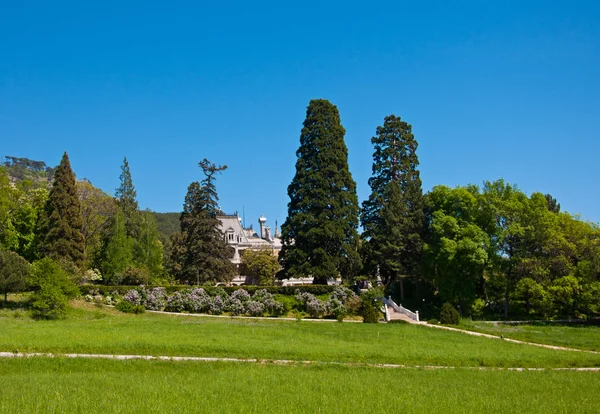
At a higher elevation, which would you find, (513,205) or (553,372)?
(513,205)

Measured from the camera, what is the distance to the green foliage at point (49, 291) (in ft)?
115

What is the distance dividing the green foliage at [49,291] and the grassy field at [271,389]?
15.8 m

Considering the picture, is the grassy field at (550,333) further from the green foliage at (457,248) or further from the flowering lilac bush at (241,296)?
the flowering lilac bush at (241,296)

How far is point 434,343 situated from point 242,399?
14.6 meters

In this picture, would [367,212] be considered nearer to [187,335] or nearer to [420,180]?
[420,180]

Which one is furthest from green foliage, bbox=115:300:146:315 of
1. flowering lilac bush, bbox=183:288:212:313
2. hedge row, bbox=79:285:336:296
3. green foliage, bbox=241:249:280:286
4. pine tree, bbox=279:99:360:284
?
green foliage, bbox=241:249:280:286

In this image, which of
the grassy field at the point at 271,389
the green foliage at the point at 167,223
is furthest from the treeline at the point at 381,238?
the green foliage at the point at 167,223

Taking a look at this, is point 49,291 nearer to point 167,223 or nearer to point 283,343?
point 283,343

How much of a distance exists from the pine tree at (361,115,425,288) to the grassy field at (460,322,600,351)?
10.6 metres

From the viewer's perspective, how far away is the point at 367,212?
168ft

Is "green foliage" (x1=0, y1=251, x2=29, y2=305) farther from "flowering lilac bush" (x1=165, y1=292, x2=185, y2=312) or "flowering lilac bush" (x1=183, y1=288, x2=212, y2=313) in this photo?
"flowering lilac bush" (x1=183, y1=288, x2=212, y2=313)

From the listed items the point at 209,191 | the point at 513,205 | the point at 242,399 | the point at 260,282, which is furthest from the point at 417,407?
the point at 260,282

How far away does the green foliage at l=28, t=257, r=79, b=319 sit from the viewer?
35.0 metres

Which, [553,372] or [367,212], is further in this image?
[367,212]
